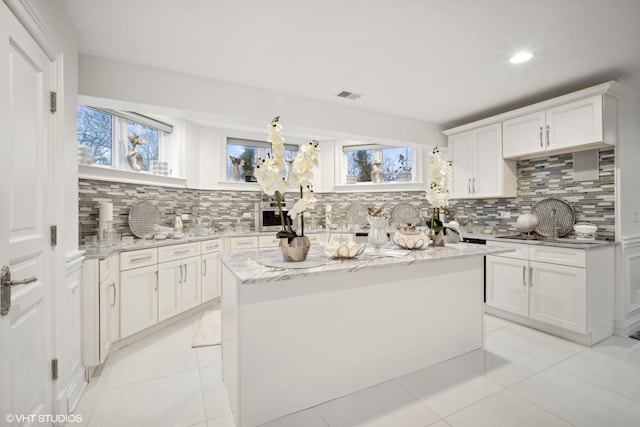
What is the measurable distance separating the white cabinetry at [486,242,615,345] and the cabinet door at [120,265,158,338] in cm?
370

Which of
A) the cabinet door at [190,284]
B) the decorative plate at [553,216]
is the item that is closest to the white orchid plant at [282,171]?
the cabinet door at [190,284]

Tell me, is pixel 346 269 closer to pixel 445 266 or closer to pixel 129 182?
pixel 445 266

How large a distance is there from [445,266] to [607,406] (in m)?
1.20

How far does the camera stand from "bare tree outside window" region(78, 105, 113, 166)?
9.81ft

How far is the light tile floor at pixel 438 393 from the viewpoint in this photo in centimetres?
169

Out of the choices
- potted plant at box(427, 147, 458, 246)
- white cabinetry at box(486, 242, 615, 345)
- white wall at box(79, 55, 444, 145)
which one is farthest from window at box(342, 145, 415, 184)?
potted plant at box(427, 147, 458, 246)

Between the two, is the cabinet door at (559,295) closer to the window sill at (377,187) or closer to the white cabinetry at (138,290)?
the window sill at (377,187)

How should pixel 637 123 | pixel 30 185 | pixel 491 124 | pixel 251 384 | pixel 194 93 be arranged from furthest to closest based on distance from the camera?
pixel 491 124 < pixel 637 123 < pixel 194 93 < pixel 251 384 < pixel 30 185

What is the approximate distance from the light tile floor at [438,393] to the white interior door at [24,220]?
0.56 m

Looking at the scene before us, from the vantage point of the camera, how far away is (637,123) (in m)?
2.99

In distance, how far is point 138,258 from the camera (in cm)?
272

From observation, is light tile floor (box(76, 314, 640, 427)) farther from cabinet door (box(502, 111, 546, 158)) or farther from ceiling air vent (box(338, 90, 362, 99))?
ceiling air vent (box(338, 90, 362, 99))

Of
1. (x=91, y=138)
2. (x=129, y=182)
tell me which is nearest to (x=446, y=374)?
(x=129, y=182)

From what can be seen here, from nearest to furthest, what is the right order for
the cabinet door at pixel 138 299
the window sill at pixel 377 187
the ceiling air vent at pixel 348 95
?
the cabinet door at pixel 138 299 < the ceiling air vent at pixel 348 95 < the window sill at pixel 377 187
